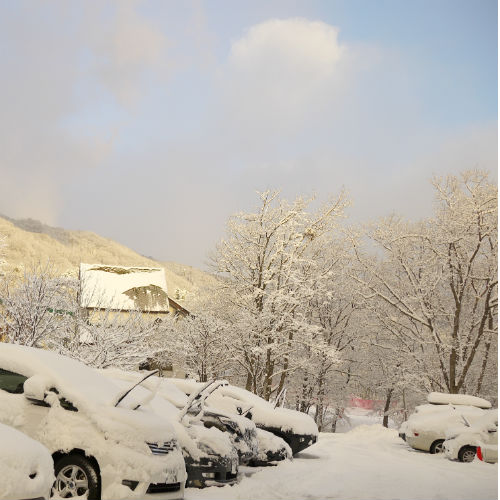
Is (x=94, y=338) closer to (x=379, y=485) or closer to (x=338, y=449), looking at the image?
(x=338, y=449)

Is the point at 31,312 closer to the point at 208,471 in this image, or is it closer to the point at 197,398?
the point at 197,398

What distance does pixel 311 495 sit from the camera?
10.2 meters

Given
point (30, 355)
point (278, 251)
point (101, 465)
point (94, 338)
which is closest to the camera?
point (101, 465)

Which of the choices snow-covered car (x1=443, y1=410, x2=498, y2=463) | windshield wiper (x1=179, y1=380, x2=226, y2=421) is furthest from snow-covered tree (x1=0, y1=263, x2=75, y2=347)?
snow-covered car (x1=443, y1=410, x2=498, y2=463)

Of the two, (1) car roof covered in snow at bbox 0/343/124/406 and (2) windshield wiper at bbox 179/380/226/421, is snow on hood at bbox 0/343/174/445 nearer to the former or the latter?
(1) car roof covered in snow at bbox 0/343/124/406

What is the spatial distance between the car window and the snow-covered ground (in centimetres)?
290

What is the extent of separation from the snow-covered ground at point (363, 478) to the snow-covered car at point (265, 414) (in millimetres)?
510

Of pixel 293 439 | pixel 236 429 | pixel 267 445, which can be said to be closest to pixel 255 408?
pixel 293 439

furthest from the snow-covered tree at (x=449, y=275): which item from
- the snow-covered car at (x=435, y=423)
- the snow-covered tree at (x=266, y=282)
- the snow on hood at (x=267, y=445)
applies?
Answer: the snow on hood at (x=267, y=445)

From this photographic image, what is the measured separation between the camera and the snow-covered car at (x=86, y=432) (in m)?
7.59

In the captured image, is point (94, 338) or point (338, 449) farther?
point (94, 338)

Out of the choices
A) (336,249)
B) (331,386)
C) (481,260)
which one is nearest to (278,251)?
(336,249)

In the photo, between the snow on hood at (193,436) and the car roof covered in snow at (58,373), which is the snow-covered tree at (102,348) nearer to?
the snow on hood at (193,436)

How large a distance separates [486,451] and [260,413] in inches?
217
